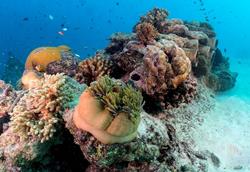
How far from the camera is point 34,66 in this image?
923 centimetres

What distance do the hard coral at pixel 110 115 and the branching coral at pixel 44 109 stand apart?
879mm

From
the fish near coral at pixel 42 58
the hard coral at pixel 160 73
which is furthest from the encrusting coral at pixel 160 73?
the fish near coral at pixel 42 58

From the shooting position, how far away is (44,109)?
17.5 ft

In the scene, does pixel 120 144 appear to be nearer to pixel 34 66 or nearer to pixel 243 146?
pixel 243 146

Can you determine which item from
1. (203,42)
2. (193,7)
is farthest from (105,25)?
(203,42)

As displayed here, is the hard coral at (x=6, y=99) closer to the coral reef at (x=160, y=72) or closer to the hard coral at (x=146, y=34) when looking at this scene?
the coral reef at (x=160, y=72)

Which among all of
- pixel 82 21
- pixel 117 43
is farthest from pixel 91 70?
pixel 82 21

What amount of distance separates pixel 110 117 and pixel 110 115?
3 centimetres

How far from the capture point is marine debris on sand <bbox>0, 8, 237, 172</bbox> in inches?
172

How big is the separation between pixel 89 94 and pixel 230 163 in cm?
432

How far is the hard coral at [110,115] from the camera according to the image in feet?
14.0

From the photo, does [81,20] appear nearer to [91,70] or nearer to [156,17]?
[156,17]

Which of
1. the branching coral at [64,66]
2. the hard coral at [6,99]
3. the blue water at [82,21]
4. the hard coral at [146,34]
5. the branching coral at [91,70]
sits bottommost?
the hard coral at [6,99]

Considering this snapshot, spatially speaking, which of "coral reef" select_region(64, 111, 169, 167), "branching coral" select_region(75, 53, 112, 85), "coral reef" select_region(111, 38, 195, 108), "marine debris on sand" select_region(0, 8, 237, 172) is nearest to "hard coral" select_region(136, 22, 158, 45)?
"marine debris on sand" select_region(0, 8, 237, 172)
